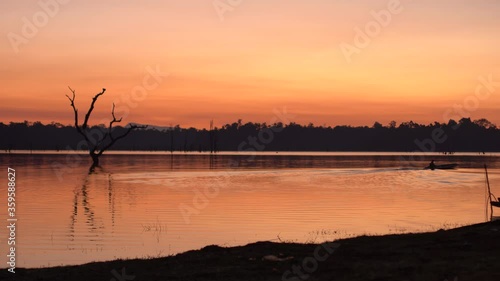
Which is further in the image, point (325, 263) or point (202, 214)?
point (202, 214)

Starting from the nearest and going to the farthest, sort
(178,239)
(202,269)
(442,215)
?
(202,269), (178,239), (442,215)

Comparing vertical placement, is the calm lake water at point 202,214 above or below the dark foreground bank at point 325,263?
below

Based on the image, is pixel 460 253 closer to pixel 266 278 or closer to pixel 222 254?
pixel 266 278

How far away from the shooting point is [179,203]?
4116 centimetres

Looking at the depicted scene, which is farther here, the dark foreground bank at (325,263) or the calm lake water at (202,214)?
the calm lake water at (202,214)

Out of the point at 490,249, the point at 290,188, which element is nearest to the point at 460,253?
the point at 490,249

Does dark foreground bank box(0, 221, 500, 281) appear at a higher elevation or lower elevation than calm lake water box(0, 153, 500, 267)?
higher

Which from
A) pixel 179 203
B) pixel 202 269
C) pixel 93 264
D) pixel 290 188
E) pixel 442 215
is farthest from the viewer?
pixel 290 188

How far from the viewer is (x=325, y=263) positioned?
51.2 feet

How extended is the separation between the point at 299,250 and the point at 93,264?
5.67m

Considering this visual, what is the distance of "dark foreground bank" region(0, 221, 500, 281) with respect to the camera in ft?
46.1

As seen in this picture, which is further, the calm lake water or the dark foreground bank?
the calm lake water

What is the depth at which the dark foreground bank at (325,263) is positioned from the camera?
46.1ft

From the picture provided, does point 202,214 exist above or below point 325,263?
below
